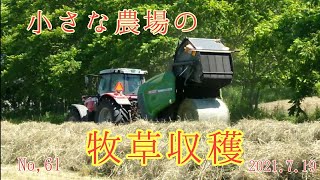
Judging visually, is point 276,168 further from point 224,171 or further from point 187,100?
point 187,100

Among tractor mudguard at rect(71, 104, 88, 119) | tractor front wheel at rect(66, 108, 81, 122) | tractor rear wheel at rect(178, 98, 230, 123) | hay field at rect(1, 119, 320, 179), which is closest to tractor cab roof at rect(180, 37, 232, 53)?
tractor rear wheel at rect(178, 98, 230, 123)

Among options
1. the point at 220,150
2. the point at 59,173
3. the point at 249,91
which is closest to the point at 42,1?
the point at 249,91

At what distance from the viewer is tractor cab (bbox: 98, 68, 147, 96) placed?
1445cm

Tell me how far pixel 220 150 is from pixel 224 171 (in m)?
0.32

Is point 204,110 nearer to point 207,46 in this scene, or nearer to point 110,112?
point 207,46

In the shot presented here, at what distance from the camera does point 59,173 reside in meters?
8.55

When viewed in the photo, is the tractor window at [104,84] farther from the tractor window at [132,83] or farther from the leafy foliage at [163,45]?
the leafy foliage at [163,45]

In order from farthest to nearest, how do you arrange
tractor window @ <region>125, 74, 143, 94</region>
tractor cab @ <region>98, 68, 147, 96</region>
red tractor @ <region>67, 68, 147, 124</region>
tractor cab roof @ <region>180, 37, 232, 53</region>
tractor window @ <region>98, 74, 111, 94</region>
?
1. tractor window @ <region>98, 74, 111, 94</region>
2. tractor window @ <region>125, 74, 143, 94</region>
3. tractor cab @ <region>98, 68, 147, 96</region>
4. red tractor @ <region>67, 68, 147, 124</region>
5. tractor cab roof @ <region>180, 37, 232, 53</region>

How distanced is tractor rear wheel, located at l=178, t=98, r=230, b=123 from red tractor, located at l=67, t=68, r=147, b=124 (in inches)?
74.4

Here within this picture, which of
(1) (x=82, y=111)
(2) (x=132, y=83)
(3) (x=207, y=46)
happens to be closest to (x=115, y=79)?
(2) (x=132, y=83)

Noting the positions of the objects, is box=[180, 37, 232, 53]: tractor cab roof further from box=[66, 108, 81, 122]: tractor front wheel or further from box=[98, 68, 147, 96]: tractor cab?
box=[66, 108, 81, 122]: tractor front wheel

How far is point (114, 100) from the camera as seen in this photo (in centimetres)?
1377

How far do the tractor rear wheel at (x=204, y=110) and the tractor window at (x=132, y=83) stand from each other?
2.59 m

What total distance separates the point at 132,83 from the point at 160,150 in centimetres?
669
